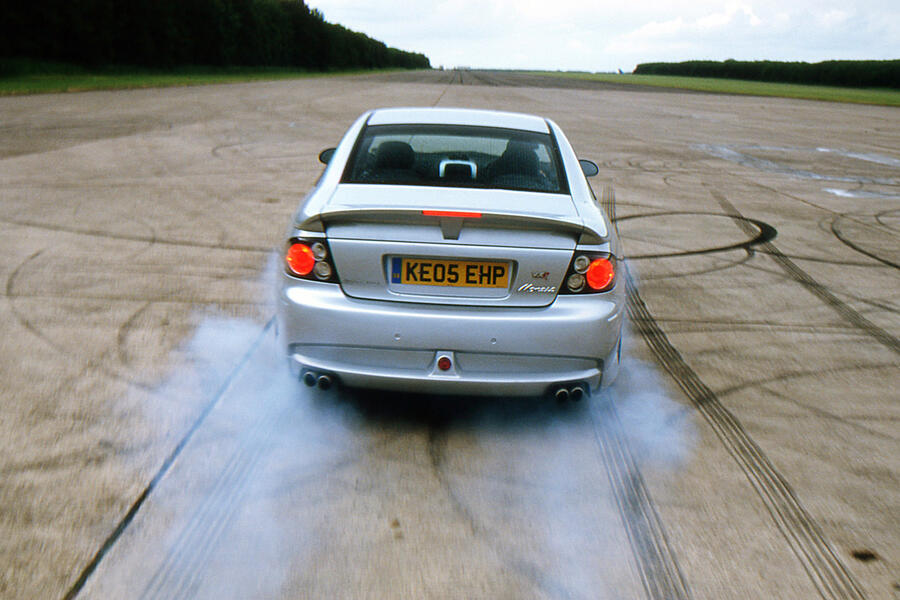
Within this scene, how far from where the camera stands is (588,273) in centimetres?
333

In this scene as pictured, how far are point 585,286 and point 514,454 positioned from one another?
797 millimetres

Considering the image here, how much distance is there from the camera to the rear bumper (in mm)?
3203

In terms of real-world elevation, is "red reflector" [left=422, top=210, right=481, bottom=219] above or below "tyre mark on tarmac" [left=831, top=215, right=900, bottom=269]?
above

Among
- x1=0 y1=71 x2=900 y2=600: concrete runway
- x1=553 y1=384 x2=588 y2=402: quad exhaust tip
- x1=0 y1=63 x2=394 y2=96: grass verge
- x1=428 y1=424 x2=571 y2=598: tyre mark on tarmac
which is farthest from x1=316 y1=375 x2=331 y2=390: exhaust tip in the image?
x1=0 y1=63 x2=394 y2=96: grass verge

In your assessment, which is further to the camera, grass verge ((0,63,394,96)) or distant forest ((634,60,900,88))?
distant forest ((634,60,900,88))

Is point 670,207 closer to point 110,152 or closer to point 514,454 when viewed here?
point 514,454

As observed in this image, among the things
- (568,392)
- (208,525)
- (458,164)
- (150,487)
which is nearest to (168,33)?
(458,164)

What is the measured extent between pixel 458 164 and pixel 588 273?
105 centimetres

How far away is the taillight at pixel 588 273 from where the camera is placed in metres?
3.30

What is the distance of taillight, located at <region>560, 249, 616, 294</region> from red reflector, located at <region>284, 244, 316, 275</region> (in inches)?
42.5

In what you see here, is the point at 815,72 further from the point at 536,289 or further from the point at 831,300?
the point at 536,289

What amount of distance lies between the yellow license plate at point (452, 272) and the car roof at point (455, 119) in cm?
141

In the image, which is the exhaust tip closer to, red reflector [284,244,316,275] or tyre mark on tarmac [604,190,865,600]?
red reflector [284,244,316,275]

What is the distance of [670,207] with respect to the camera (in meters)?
9.55
